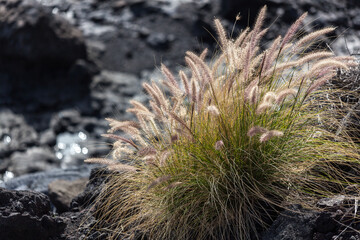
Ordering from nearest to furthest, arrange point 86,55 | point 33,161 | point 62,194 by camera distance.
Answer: point 62,194, point 33,161, point 86,55

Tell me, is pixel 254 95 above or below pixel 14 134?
above

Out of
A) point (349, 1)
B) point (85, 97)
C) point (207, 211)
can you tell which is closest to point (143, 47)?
point (85, 97)

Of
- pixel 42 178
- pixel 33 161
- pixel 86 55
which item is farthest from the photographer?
pixel 86 55

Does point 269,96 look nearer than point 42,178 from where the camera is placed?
Yes

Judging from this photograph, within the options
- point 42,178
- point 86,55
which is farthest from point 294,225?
point 86,55

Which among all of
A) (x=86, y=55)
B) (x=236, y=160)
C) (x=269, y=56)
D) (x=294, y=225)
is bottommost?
(x=86, y=55)

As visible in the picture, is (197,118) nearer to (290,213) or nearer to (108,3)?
(290,213)

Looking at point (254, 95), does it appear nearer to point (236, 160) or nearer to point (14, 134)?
point (236, 160)

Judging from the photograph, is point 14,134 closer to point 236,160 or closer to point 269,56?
point 236,160
